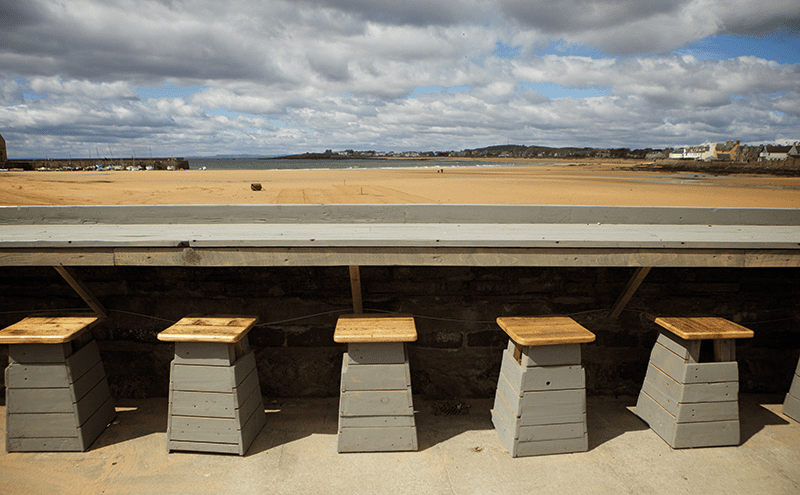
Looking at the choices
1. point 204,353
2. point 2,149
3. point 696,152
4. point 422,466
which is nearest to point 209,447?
point 204,353

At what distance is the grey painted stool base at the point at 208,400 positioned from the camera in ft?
8.34

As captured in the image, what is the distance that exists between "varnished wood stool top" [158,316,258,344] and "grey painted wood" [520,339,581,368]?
5.82 ft

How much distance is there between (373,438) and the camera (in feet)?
8.71

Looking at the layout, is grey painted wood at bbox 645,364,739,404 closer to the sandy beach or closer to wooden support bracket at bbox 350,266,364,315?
wooden support bracket at bbox 350,266,364,315

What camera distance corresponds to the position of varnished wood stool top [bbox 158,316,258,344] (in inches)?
96.8

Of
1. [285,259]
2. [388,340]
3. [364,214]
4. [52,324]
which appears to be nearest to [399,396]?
[388,340]

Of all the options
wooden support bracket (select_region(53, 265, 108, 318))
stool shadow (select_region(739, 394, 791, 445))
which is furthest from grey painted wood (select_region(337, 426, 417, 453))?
stool shadow (select_region(739, 394, 791, 445))

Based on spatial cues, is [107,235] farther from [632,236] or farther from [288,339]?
[632,236]

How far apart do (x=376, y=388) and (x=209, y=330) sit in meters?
1.09

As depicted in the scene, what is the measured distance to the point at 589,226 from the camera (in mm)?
3393

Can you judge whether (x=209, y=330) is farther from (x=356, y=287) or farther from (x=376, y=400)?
(x=376, y=400)

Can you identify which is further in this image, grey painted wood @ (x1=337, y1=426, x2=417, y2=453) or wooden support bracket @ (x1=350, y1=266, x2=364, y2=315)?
wooden support bracket @ (x1=350, y1=266, x2=364, y2=315)

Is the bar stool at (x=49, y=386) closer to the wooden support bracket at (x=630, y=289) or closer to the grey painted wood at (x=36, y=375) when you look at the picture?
the grey painted wood at (x=36, y=375)

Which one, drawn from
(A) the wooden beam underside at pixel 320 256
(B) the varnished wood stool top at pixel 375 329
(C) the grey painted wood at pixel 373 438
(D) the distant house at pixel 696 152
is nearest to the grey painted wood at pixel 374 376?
(B) the varnished wood stool top at pixel 375 329
